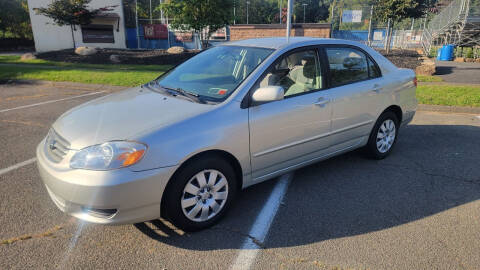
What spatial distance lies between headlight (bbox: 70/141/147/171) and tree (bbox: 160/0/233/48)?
523 inches

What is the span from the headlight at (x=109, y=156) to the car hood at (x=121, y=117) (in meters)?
0.06

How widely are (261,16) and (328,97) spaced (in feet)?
213

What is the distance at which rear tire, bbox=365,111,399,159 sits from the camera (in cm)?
462

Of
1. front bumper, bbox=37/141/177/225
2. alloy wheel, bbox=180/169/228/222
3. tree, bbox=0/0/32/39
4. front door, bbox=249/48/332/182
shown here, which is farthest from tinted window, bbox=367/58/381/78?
tree, bbox=0/0/32/39

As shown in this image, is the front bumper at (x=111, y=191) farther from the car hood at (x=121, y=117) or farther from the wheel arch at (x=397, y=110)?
the wheel arch at (x=397, y=110)

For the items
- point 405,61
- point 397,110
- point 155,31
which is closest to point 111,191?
point 397,110

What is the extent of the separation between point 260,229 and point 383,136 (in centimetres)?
257

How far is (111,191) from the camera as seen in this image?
8.30ft

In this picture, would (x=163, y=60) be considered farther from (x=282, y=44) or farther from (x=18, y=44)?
→ (x=18, y=44)

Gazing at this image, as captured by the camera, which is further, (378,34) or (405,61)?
(378,34)

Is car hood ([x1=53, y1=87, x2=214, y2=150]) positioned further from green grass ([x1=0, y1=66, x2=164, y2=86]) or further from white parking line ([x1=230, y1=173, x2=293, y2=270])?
green grass ([x1=0, y1=66, x2=164, y2=86])

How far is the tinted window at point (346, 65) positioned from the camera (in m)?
4.07

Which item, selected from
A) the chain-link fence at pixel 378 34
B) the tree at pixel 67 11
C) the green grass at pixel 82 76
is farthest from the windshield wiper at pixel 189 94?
the chain-link fence at pixel 378 34

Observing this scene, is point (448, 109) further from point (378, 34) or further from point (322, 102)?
point (378, 34)
